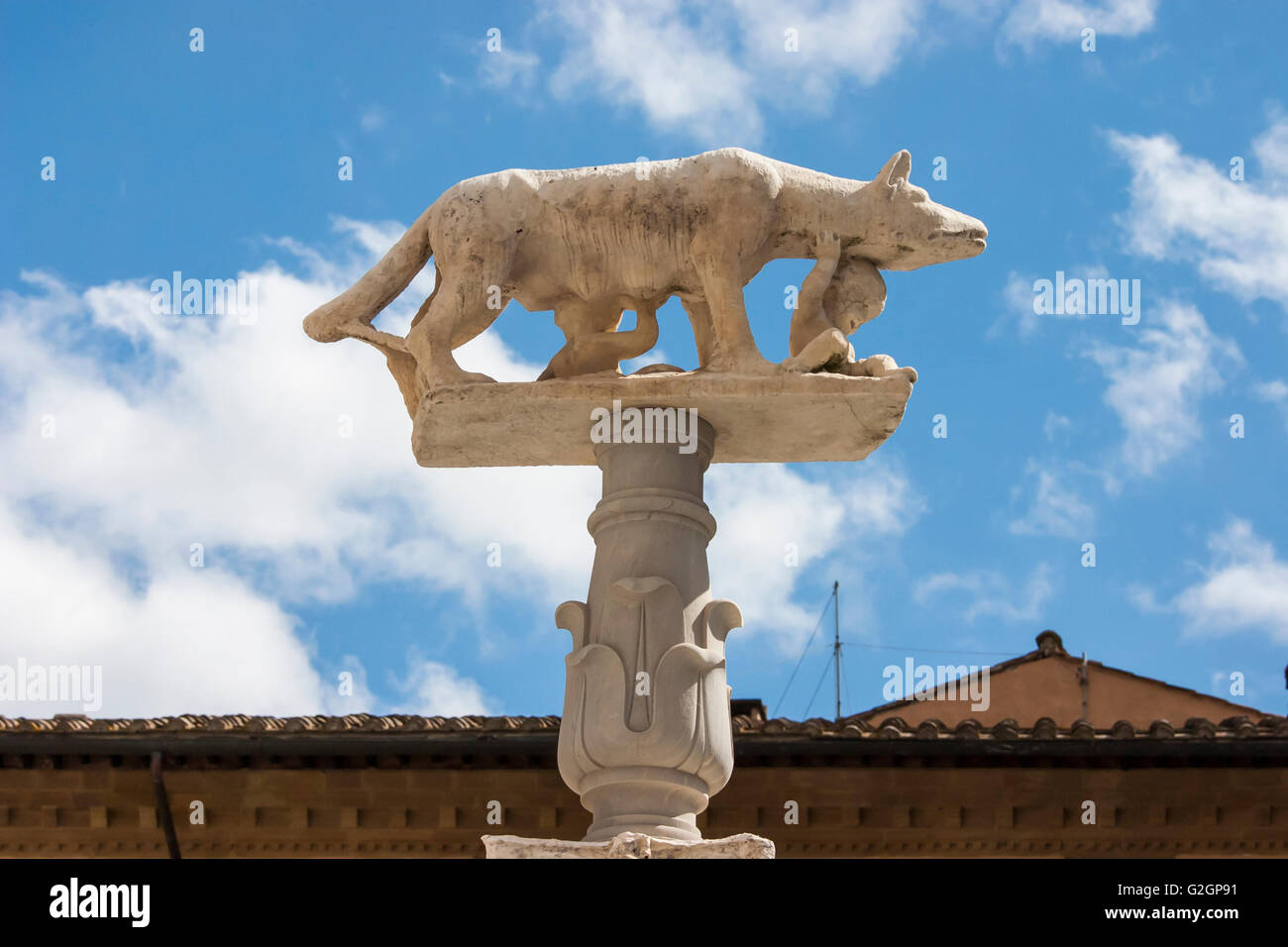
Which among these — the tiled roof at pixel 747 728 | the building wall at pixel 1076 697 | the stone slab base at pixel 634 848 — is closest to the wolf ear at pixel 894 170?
the stone slab base at pixel 634 848

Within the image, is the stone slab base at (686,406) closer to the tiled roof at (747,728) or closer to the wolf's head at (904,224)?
the wolf's head at (904,224)

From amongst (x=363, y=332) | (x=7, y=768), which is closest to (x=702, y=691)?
(x=363, y=332)

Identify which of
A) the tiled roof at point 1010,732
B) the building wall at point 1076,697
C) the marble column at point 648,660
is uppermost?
the building wall at point 1076,697

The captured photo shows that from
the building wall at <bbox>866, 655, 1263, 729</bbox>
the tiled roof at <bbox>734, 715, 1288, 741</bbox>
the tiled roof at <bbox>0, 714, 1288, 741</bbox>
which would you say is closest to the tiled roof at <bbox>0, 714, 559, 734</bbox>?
the tiled roof at <bbox>0, 714, 1288, 741</bbox>

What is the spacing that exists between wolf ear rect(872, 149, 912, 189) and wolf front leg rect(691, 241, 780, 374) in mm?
711

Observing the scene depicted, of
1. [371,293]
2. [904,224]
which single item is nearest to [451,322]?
[371,293]

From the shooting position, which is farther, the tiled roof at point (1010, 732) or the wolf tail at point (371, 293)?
the tiled roof at point (1010, 732)

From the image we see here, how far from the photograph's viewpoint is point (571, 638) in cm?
732

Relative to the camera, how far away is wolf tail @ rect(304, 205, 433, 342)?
806 cm

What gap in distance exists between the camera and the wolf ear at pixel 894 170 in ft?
26.0

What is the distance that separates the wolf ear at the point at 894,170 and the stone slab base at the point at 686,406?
2.81ft
